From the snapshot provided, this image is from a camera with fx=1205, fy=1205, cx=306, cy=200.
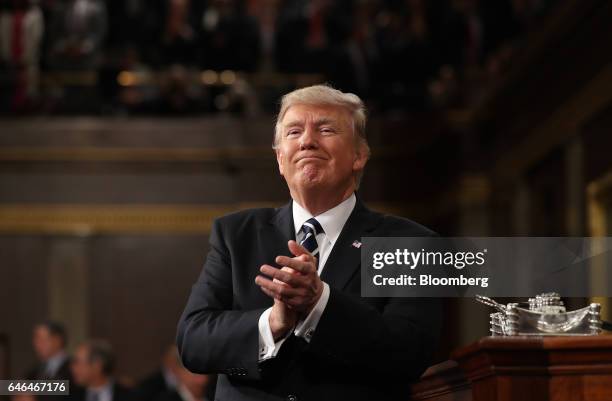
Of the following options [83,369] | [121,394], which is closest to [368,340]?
[121,394]

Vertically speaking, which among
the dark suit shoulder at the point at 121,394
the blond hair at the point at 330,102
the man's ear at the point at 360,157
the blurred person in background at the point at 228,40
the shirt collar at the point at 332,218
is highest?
the blurred person in background at the point at 228,40

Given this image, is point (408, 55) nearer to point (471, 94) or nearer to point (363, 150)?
point (471, 94)

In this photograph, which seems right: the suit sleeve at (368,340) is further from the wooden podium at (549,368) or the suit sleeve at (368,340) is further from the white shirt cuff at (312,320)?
the wooden podium at (549,368)

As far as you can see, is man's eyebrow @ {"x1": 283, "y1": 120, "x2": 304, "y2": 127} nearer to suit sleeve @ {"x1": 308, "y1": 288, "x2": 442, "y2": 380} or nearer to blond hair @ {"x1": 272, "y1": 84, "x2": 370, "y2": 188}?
blond hair @ {"x1": 272, "y1": 84, "x2": 370, "y2": 188}

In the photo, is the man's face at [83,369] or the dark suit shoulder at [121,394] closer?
the dark suit shoulder at [121,394]

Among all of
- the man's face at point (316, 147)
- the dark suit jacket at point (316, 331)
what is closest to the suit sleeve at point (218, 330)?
the dark suit jacket at point (316, 331)

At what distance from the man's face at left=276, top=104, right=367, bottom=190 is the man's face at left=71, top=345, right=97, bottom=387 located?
301 centimetres

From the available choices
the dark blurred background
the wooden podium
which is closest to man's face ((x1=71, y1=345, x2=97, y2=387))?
the wooden podium

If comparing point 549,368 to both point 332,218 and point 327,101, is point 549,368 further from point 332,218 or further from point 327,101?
point 327,101

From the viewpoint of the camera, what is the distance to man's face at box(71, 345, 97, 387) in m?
5.12

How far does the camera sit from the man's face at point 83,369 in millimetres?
5121

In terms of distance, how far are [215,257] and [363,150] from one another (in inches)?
13.2

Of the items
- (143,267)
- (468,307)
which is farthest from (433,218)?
(143,267)

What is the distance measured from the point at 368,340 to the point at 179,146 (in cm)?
772
